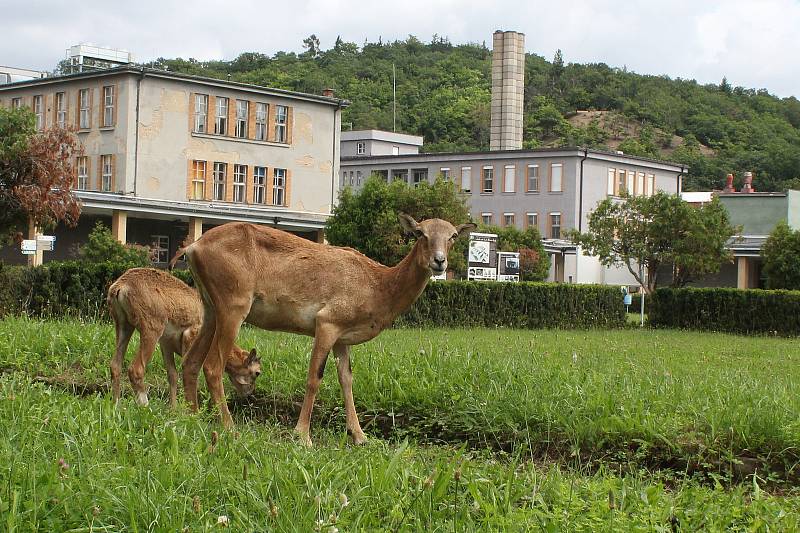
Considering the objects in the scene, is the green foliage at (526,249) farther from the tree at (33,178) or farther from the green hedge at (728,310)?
the tree at (33,178)

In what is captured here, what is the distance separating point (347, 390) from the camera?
435 inches

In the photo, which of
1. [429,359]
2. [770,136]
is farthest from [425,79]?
[429,359]

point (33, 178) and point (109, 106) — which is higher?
point (109, 106)

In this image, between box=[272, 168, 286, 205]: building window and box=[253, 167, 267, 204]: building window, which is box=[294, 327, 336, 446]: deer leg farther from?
box=[272, 168, 286, 205]: building window

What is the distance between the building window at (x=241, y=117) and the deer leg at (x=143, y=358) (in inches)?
1983

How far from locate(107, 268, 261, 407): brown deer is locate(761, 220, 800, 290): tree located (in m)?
45.7

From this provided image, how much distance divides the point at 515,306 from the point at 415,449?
2734cm

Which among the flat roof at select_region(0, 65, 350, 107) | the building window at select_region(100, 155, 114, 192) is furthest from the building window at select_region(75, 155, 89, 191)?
the flat roof at select_region(0, 65, 350, 107)

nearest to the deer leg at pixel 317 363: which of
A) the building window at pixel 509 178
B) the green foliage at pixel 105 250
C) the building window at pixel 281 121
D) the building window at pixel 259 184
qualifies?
the green foliage at pixel 105 250

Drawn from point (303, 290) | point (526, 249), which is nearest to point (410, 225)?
point (303, 290)

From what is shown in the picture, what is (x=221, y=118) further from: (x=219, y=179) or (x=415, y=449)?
(x=415, y=449)

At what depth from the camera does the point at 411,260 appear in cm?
1111

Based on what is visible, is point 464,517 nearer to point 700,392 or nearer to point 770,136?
point 700,392

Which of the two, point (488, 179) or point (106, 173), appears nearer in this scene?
point (106, 173)
